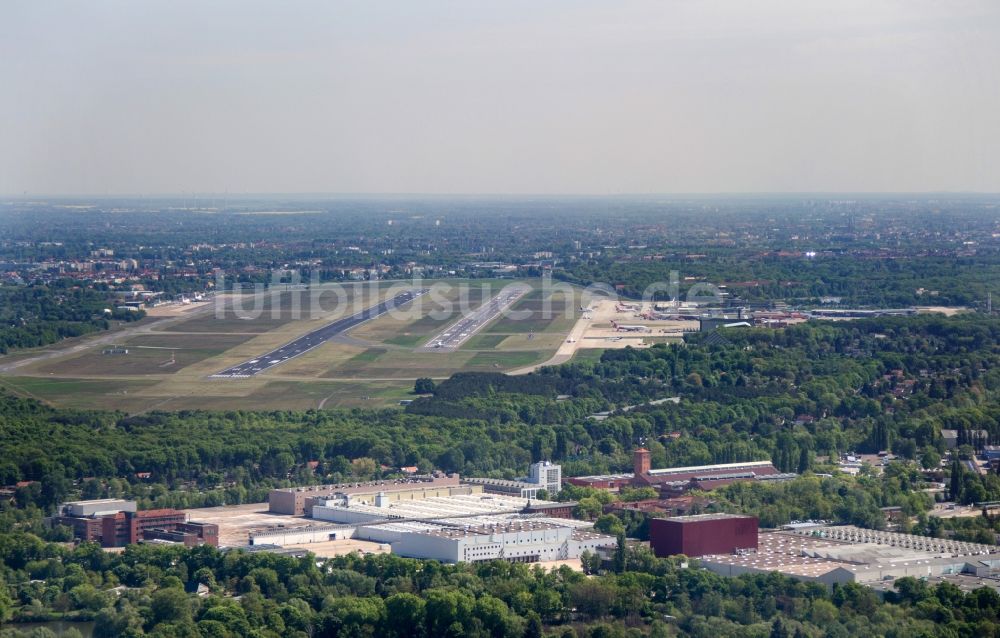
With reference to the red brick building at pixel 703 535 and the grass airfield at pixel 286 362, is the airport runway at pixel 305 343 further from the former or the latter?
the red brick building at pixel 703 535

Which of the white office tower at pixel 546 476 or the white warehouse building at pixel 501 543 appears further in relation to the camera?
the white office tower at pixel 546 476

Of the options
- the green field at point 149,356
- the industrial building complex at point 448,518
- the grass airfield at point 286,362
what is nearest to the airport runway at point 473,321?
the grass airfield at point 286,362

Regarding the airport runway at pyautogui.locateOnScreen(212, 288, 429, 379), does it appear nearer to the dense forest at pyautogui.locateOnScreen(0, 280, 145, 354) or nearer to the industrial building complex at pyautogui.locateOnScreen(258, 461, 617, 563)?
the dense forest at pyautogui.locateOnScreen(0, 280, 145, 354)

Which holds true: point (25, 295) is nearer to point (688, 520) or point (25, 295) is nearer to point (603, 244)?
point (603, 244)

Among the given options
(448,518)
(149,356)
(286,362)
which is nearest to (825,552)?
(448,518)

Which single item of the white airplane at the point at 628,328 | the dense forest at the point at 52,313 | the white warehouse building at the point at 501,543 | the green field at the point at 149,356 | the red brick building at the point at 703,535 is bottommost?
the dense forest at the point at 52,313

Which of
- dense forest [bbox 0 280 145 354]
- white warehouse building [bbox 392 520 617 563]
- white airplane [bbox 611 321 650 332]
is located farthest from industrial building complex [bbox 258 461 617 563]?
dense forest [bbox 0 280 145 354]

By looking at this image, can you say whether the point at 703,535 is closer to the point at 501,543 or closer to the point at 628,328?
the point at 501,543

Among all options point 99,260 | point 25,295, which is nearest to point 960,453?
point 25,295
